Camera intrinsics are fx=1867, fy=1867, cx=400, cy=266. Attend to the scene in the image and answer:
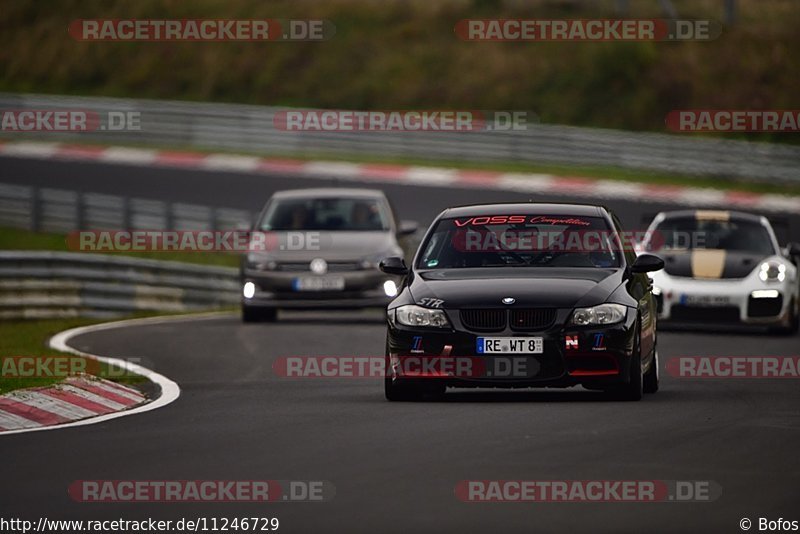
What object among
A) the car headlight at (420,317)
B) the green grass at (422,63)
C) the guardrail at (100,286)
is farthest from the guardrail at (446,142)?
the car headlight at (420,317)

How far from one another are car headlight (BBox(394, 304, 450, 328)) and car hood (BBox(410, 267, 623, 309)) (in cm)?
7

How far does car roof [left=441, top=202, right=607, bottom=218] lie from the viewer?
44.0 feet

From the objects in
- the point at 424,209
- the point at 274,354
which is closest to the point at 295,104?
the point at 424,209

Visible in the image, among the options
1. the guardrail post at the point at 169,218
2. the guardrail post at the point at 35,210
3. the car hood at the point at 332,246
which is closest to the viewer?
the car hood at the point at 332,246

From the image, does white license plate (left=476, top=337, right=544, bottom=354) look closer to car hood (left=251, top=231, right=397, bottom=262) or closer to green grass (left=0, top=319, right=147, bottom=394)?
green grass (left=0, top=319, right=147, bottom=394)

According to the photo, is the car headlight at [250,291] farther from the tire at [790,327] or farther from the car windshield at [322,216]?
the tire at [790,327]

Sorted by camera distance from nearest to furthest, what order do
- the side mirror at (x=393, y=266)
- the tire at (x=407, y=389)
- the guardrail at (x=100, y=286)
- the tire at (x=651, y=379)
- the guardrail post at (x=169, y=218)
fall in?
the tire at (x=407, y=389), the side mirror at (x=393, y=266), the tire at (x=651, y=379), the guardrail at (x=100, y=286), the guardrail post at (x=169, y=218)

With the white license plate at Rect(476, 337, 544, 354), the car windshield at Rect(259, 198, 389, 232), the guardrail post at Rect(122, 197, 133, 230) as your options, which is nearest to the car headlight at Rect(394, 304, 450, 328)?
the white license plate at Rect(476, 337, 544, 354)

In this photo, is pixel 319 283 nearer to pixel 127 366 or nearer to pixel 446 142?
pixel 127 366

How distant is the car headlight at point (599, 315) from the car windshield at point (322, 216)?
9.44m

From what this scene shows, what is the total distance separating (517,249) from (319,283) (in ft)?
24.5

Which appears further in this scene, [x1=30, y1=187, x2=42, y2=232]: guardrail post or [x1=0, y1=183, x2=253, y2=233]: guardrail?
[x1=30, y1=187, x2=42, y2=232]: guardrail post

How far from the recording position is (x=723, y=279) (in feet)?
63.8

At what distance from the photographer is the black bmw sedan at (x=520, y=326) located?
12078 mm
